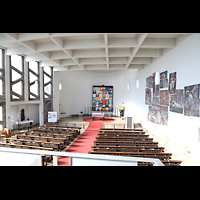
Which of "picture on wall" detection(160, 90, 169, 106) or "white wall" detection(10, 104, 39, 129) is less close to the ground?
"picture on wall" detection(160, 90, 169, 106)

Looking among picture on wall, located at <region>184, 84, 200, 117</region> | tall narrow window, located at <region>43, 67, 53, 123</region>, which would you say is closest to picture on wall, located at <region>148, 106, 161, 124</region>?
picture on wall, located at <region>184, 84, 200, 117</region>

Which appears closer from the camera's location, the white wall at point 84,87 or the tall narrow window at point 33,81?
the tall narrow window at point 33,81

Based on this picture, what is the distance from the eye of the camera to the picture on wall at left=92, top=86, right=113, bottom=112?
18.6 meters

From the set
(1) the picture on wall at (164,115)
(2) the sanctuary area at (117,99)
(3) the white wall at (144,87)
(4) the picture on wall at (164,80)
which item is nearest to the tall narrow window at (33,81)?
(2) the sanctuary area at (117,99)

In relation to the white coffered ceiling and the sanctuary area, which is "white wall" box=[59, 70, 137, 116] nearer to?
the sanctuary area

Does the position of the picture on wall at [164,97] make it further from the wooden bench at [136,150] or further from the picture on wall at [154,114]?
the wooden bench at [136,150]

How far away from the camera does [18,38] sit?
6645mm

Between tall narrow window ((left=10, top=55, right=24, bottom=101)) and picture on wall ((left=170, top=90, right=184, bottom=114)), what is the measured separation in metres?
10.8

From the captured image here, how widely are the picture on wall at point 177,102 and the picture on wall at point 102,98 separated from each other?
11.0 m

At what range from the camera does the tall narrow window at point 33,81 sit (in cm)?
1238
